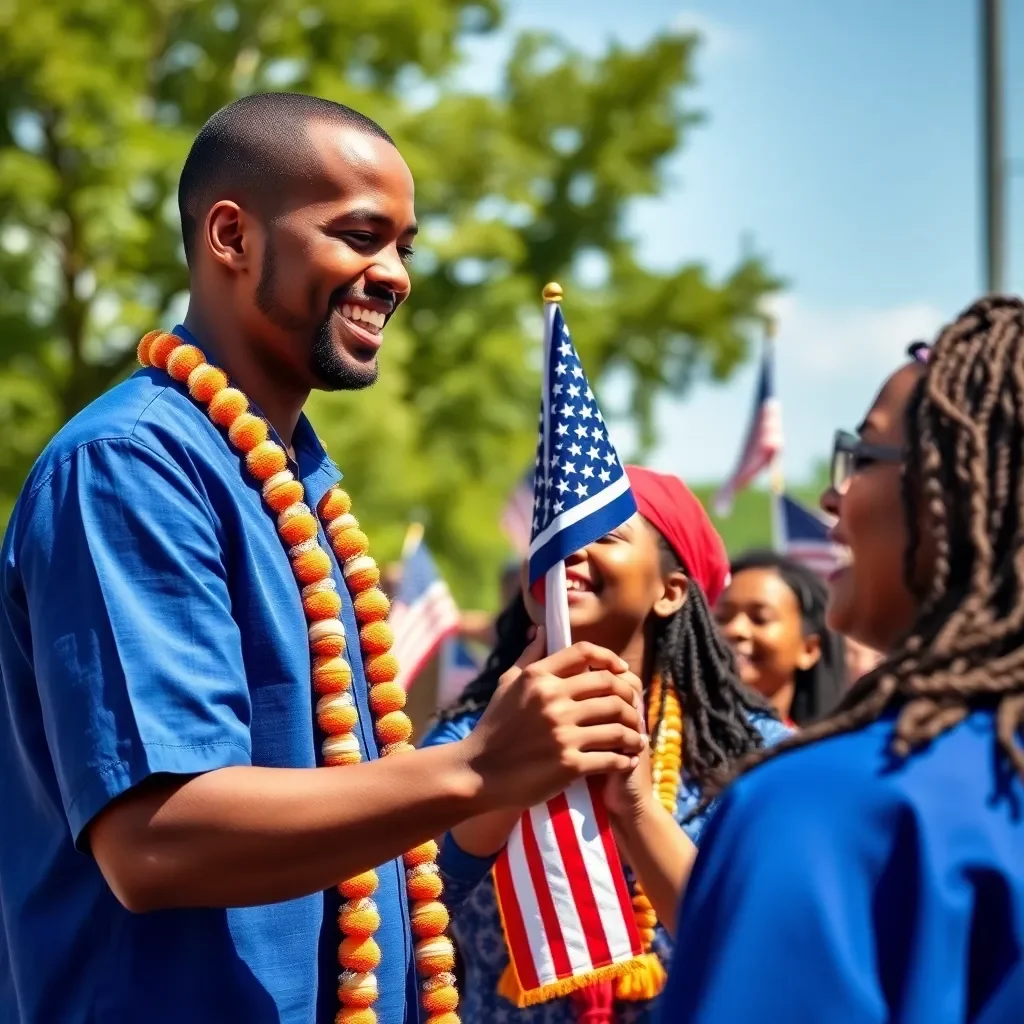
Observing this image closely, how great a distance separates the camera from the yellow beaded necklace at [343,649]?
265 centimetres

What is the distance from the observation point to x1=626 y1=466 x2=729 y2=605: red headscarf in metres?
4.33

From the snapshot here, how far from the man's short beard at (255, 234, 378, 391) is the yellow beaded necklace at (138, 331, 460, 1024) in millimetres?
128

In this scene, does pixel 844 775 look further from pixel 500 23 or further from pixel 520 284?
pixel 500 23

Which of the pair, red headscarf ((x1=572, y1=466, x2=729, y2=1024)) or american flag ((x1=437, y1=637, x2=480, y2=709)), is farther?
american flag ((x1=437, y1=637, x2=480, y2=709))

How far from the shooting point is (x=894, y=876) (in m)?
1.85

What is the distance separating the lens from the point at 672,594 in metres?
4.38

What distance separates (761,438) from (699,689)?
652cm

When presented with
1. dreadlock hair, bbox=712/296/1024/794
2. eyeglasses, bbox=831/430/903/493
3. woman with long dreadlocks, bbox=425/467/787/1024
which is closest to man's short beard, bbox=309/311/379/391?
eyeglasses, bbox=831/430/903/493

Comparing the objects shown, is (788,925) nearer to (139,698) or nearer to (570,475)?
(139,698)

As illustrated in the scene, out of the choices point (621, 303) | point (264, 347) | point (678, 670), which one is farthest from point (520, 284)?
point (264, 347)

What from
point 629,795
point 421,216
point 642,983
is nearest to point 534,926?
point 629,795

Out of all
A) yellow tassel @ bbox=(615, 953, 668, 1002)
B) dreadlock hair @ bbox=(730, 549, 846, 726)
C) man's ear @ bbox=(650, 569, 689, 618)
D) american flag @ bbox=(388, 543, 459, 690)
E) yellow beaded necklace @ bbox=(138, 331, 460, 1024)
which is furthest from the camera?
american flag @ bbox=(388, 543, 459, 690)

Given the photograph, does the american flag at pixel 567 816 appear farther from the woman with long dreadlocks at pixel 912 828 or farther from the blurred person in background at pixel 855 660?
the blurred person in background at pixel 855 660

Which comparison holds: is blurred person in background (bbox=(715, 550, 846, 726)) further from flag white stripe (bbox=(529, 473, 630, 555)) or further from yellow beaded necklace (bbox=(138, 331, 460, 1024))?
yellow beaded necklace (bbox=(138, 331, 460, 1024))
